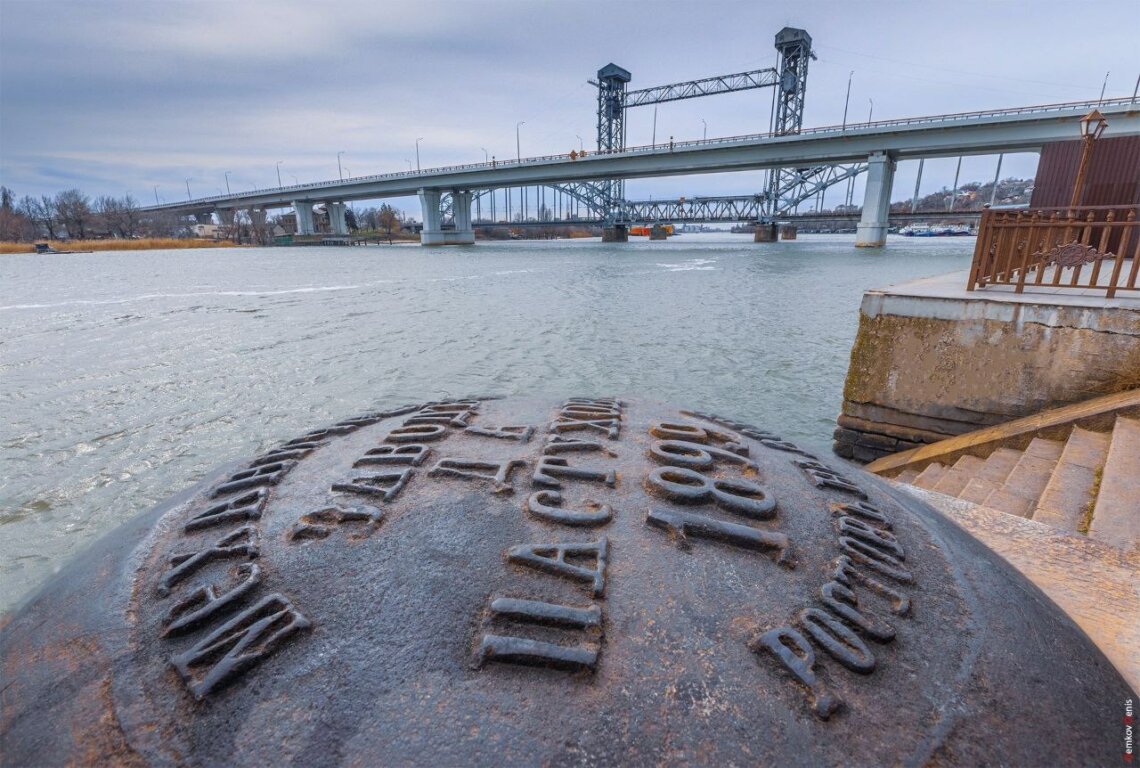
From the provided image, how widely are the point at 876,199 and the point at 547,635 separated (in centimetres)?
5869

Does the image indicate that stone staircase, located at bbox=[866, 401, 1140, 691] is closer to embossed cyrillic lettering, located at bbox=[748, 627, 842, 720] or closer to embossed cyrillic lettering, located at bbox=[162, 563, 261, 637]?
embossed cyrillic lettering, located at bbox=[748, 627, 842, 720]

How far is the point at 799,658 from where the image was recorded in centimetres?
167

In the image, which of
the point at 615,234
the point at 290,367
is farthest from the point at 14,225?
the point at 290,367

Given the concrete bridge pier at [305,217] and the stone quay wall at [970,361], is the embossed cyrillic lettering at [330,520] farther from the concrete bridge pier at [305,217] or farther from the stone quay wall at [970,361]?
the concrete bridge pier at [305,217]

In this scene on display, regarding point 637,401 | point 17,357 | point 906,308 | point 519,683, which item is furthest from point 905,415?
point 17,357

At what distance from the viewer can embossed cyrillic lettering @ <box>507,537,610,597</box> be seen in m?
1.92

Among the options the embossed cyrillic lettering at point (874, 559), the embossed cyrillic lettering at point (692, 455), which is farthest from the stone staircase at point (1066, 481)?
the embossed cyrillic lettering at point (692, 455)

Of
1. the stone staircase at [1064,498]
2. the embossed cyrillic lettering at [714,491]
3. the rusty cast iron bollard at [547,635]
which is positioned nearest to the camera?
the rusty cast iron bollard at [547,635]

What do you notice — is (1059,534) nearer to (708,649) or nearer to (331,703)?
(708,649)

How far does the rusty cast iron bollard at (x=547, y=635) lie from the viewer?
1468 mm

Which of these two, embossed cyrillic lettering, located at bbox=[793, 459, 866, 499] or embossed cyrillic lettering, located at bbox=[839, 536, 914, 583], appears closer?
embossed cyrillic lettering, located at bbox=[839, 536, 914, 583]

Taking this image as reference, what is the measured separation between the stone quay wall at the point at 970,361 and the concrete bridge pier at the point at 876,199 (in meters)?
49.9

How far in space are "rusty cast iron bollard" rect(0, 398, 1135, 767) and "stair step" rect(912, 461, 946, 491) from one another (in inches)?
105

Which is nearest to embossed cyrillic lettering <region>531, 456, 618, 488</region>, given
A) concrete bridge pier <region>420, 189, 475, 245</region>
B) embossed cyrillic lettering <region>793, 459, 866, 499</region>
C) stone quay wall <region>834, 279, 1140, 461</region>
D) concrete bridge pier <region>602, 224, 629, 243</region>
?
embossed cyrillic lettering <region>793, 459, 866, 499</region>
